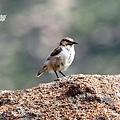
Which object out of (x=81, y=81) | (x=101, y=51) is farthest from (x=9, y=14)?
(x=81, y=81)

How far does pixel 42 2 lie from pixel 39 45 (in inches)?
932

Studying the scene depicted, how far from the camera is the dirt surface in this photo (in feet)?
32.7

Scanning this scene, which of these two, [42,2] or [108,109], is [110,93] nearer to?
[108,109]

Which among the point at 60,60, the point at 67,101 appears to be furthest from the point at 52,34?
the point at 67,101

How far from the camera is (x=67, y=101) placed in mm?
10289

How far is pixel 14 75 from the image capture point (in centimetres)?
8506

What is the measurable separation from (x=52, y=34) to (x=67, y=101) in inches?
3870

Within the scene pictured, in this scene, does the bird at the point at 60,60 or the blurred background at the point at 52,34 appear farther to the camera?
the blurred background at the point at 52,34

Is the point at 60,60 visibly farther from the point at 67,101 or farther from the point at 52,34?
the point at 52,34

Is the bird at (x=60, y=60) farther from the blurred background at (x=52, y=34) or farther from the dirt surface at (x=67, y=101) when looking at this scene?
the blurred background at (x=52, y=34)

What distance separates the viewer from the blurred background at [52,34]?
85.9m

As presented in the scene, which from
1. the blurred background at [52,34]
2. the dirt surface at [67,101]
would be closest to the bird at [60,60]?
the dirt surface at [67,101]

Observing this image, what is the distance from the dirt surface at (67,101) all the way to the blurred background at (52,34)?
6497 centimetres

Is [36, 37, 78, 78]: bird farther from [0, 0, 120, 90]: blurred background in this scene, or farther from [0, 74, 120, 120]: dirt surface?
[0, 0, 120, 90]: blurred background
